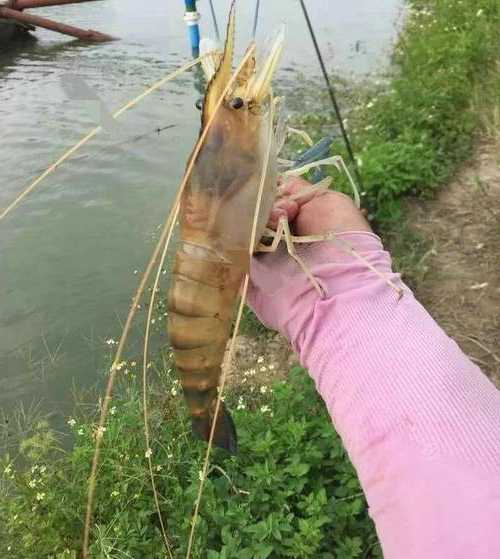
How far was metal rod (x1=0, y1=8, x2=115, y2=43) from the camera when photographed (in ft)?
40.7

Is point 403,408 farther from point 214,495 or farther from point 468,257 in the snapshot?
point 468,257

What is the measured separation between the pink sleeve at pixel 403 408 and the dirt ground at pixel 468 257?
184 centimetres

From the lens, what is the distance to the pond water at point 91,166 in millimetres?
4539

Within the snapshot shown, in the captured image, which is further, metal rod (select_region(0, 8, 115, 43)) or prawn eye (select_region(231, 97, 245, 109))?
metal rod (select_region(0, 8, 115, 43))

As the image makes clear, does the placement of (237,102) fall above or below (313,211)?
above

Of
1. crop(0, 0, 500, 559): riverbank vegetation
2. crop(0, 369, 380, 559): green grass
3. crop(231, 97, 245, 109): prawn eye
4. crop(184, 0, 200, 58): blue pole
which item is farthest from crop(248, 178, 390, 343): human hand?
crop(184, 0, 200, 58): blue pole

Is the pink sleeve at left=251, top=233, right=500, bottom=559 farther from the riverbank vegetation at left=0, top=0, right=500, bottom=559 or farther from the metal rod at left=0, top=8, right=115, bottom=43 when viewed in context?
the metal rod at left=0, top=8, right=115, bottom=43

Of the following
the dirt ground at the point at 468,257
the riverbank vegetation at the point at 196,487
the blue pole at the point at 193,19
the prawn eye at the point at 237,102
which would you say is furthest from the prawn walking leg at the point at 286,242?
the blue pole at the point at 193,19

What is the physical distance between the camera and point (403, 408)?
1361 millimetres

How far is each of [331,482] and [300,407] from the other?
48 centimetres

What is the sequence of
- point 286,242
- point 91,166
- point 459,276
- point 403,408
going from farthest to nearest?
point 91,166 → point 459,276 → point 286,242 → point 403,408

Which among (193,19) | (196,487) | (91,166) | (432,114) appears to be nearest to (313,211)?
(196,487)

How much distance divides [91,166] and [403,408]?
6514mm

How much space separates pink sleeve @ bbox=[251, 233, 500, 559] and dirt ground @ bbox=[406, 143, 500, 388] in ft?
6.03
